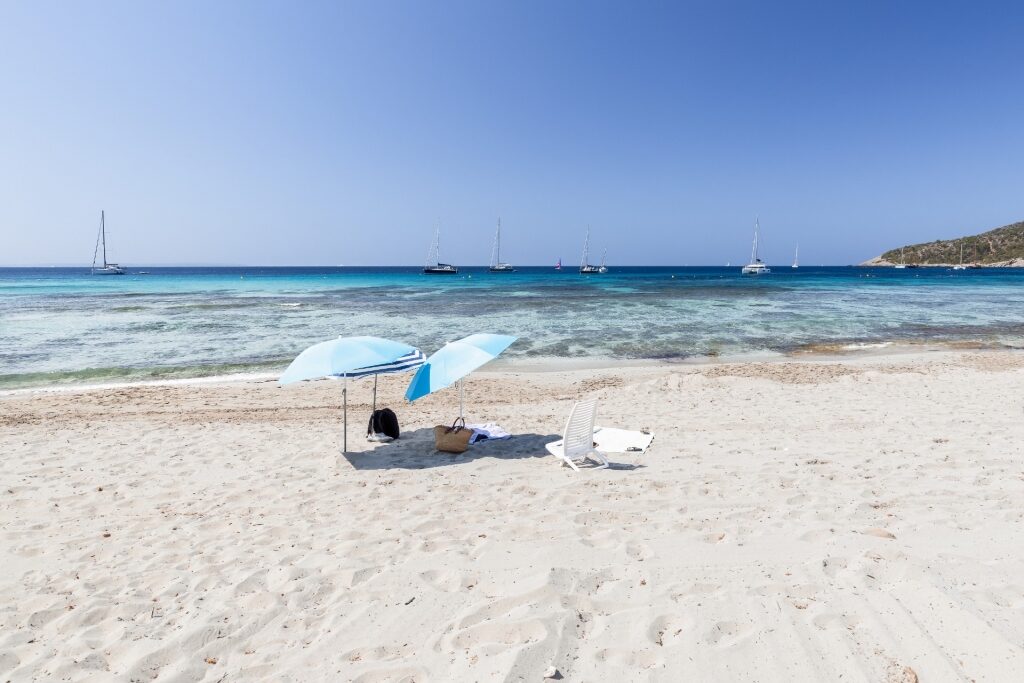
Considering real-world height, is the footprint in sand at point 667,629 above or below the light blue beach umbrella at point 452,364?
below

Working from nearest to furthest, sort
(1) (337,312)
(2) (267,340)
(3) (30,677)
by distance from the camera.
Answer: (3) (30,677)
(2) (267,340)
(1) (337,312)

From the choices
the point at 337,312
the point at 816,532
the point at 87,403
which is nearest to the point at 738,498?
the point at 816,532

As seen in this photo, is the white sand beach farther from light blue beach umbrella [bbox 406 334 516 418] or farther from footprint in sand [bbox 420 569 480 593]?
light blue beach umbrella [bbox 406 334 516 418]

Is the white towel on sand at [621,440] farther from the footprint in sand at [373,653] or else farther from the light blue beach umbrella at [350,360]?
the footprint in sand at [373,653]

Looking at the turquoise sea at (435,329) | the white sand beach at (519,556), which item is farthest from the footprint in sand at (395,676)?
the turquoise sea at (435,329)

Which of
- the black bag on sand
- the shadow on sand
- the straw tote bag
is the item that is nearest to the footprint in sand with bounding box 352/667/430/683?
the shadow on sand

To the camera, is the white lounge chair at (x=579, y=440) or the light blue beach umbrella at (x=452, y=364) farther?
the light blue beach umbrella at (x=452, y=364)

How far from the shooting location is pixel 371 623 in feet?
11.7

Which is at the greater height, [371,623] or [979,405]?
[979,405]

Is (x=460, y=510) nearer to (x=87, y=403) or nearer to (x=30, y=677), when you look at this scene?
(x=30, y=677)

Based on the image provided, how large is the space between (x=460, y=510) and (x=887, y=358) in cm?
1681

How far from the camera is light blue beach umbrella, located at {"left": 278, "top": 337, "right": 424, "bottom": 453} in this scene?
6.85m

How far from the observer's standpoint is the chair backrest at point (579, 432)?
670cm

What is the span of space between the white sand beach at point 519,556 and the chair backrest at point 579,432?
0.35 m
